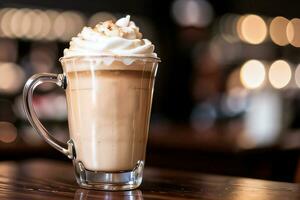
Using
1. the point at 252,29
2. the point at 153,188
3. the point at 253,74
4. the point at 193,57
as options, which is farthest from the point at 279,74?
the point at 153,188

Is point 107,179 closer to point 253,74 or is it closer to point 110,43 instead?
point 110,43

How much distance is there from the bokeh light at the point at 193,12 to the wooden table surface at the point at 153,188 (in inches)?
236

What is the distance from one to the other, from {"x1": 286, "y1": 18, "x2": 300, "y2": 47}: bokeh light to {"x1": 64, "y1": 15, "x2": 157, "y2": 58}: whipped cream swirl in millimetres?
6322

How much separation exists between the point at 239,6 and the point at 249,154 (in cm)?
434

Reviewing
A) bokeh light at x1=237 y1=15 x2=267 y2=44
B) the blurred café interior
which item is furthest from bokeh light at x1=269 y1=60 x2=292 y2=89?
bokeh light at x1=237 y1=15 x2=267 y2=44

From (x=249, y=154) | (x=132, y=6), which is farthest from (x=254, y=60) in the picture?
(x=249, y=154)

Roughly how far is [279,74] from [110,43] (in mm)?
6341

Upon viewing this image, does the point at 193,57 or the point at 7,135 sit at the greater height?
the point at 7,135

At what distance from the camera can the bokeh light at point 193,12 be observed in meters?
7.59

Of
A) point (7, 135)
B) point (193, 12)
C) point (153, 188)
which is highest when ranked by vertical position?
point (153, 188)

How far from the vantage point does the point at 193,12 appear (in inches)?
300

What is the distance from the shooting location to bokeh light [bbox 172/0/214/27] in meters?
7.59

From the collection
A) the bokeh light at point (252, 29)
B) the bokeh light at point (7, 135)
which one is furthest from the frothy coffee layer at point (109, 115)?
the bokeh light at point (252, 29)

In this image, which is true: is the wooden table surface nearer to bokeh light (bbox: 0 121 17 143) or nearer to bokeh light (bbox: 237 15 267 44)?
bokeh light (bbox: 0 121 17 143)
